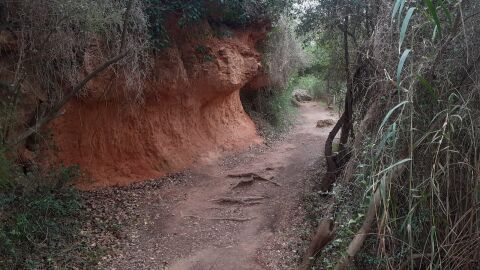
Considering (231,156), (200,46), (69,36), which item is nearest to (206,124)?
(231,156)

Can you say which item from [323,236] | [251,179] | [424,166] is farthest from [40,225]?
[424,166]

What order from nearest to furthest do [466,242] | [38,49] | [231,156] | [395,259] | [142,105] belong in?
[466,242] → [395,259] → [38,49] → [142,105] → [231,156]

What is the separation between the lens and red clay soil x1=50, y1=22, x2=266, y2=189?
7.36 meters

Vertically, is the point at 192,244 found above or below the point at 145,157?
below

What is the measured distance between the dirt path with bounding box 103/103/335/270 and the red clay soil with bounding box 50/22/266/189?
824 millimetres

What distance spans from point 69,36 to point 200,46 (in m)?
4.06

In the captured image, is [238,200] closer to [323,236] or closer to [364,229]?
[323,236]

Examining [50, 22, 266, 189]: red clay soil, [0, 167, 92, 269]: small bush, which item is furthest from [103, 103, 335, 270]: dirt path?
[50, 22, 266, 189]: red clay soil

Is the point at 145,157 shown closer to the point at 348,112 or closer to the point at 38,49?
the point at 38,49

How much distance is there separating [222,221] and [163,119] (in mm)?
3202

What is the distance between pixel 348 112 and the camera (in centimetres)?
741

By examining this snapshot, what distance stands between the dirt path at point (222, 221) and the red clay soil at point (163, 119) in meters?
0.82

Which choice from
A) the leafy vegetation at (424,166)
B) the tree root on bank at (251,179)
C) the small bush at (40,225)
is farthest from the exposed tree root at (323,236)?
the tree root on bank at (251,179)

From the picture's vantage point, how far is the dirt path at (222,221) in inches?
221
